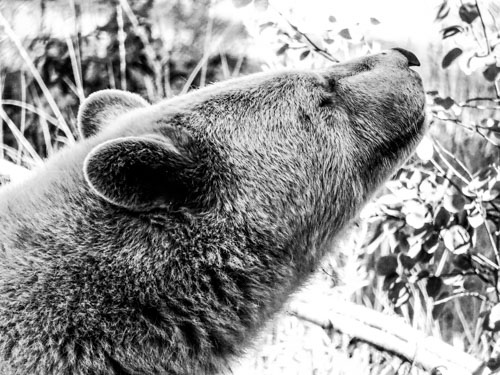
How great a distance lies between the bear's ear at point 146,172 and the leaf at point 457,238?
4.57ft

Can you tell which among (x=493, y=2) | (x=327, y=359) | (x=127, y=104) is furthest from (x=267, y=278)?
(x=493, y=2)

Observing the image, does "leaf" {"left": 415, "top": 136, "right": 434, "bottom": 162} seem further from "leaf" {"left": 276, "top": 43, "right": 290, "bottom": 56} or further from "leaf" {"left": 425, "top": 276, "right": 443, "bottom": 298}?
"leaf" {"left": 276, "top": 43, "right": 290, "bottom": 56}

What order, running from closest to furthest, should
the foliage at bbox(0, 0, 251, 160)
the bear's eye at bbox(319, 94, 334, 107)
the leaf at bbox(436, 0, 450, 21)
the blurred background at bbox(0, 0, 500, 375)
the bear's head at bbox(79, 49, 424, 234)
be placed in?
the bear's head at bbox(79, 49, 424, 234) < the bear's eye at bbox(319, 94, 334, 107) < the blurred background at bbox(0, 0, 500, 375) < the leaf at bbox(436, 0, 450, 21) < the foliage at bbox(0, 0, 251, 160)

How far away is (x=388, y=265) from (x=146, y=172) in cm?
164

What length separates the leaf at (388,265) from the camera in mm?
3709

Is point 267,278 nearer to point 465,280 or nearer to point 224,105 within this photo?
point 224,105

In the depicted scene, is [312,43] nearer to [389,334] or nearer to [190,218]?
[389,334]

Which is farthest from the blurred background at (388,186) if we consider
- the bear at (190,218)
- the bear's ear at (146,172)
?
the bear's ear at (146,172)

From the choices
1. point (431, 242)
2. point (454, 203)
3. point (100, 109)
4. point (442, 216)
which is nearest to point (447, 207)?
point (454, 203)

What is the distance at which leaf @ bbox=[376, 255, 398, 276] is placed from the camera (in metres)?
3.71

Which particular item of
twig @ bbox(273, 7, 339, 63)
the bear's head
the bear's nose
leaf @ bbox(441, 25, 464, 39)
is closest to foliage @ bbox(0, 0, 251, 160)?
twig @ bbox(273, 7, 339, 63)

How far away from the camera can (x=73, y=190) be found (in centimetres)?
248

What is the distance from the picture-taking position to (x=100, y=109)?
123 inches

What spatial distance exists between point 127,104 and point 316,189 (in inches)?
34.0
